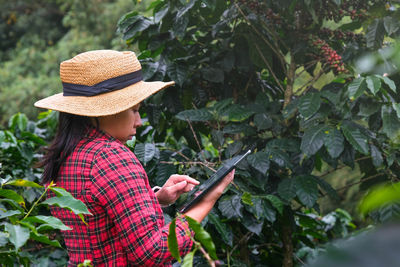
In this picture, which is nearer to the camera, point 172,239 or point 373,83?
point 172,239

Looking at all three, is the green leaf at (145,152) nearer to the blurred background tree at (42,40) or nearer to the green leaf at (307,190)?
the green leaf at (307,190)

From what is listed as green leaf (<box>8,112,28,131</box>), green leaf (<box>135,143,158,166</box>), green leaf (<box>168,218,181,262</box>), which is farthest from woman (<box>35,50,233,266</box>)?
green leaf (<box>8,112,28,131</box>)

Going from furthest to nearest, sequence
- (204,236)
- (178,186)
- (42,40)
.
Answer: (42,40) → (178,186) → (204,236)

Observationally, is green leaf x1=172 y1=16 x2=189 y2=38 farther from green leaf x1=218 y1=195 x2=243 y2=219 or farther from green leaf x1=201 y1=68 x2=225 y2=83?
green leaf x1=218 y1=195 x2=243 y2=219

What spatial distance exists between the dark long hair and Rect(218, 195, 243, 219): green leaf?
22.8 inches

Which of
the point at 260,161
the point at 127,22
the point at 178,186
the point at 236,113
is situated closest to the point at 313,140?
the point at 260,161

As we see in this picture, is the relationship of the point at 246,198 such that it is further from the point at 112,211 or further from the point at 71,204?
the point at 71,204

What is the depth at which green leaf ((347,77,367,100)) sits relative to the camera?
5.28 feet

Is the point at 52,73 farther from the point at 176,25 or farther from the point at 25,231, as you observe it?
the point at 25,231

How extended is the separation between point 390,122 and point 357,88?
19 centimetres

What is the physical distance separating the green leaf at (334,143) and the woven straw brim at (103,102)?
0.63 m

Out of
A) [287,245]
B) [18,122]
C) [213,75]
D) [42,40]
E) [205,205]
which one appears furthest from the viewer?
[42,40]

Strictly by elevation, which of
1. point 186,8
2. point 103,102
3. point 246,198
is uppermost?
point 186,8

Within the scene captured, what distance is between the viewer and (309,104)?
5.76 ft
